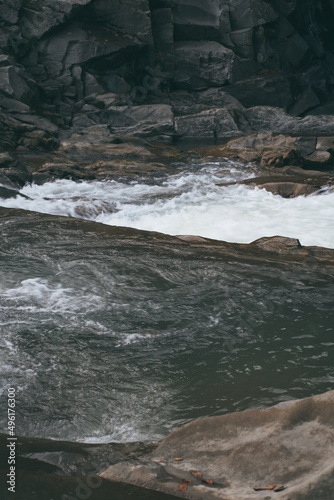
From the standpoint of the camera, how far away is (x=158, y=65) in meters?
24.9

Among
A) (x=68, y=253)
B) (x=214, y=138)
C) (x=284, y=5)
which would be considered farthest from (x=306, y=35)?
(x=68, y=253)

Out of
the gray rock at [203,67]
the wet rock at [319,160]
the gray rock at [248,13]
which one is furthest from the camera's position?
the gray rock at [248,13]

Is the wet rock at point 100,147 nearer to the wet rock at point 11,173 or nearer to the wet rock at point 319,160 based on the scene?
the wet rock at point 11,173

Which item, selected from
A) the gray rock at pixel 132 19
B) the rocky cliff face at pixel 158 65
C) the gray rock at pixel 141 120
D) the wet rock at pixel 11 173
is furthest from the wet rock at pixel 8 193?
the gray rock at pixel 132 19

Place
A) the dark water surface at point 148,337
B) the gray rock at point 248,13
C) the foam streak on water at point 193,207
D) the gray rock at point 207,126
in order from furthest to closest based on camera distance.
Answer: the gray rock at point 248,13
the gray rock at point 207,126
the foam streak on water at point 193,207
the dark water surface at point 148,337

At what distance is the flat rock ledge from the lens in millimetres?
2434

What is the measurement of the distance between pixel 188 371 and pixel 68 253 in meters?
3.27

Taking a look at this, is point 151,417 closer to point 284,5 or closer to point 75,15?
point 75,15

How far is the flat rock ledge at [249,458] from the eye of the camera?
2434 millimetres

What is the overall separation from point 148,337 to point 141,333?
10 centimetres

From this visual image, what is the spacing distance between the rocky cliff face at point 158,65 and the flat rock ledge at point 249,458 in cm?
1548

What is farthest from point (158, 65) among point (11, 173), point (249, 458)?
point (249, 458)

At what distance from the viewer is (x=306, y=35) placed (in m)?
28.8

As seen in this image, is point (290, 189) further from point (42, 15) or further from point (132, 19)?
point (132, 19)
